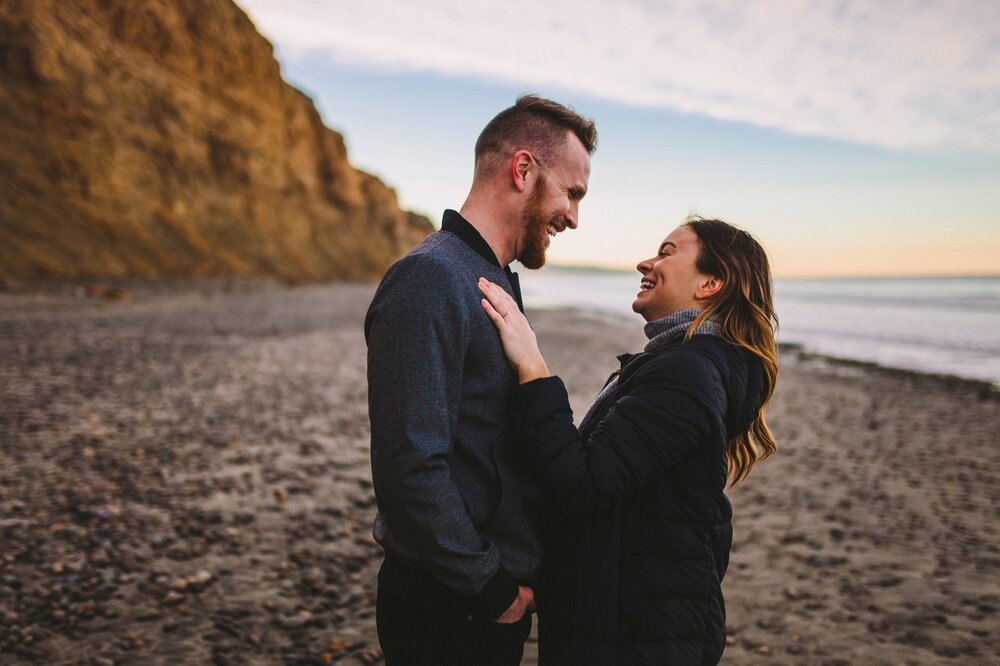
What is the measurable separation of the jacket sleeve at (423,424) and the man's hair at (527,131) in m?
0.60

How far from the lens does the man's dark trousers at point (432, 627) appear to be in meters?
2.02

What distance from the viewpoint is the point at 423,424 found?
1.79 metres

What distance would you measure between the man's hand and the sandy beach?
2359 mm

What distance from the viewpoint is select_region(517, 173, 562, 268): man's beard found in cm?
222

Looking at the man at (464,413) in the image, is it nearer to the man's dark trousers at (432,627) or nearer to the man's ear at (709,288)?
the man's dark trousers at (432,627)

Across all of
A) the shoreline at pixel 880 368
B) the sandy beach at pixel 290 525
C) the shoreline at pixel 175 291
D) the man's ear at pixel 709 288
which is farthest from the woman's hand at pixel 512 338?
the shoreline at pixel 175 291

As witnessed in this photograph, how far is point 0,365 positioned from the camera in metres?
11.0

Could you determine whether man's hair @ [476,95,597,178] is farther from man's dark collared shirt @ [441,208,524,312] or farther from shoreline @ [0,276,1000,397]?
shoreline @ [0,276,1000,397]

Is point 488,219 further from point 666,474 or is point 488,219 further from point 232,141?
point 232,141

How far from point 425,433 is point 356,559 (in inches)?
154

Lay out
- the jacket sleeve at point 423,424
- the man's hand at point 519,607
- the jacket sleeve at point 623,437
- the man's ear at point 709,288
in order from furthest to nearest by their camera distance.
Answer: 1. the man's ear at point 709,288
2. the man's hand at point 519,607
3. the jacket sleeve at point 623,437
4. the jacket sleeve at point 423,424

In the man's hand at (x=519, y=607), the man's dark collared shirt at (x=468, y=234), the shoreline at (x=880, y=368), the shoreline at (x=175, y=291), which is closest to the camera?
the man's hand at (x=519, y=607)

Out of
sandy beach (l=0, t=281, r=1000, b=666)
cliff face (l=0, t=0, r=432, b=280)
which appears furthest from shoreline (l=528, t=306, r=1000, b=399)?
cliff face (l=0, t=0, r=432, b=280)

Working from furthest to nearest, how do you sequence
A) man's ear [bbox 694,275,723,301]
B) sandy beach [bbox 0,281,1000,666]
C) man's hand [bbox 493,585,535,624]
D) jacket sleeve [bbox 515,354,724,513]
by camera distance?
sandy beach [bbox 0,281,1000,666] < man's ear [bbox 694,275,723,301] < man's hand [bbox 493,585,535,624] < jacket sleeve [bbox 515,354,724,513]
